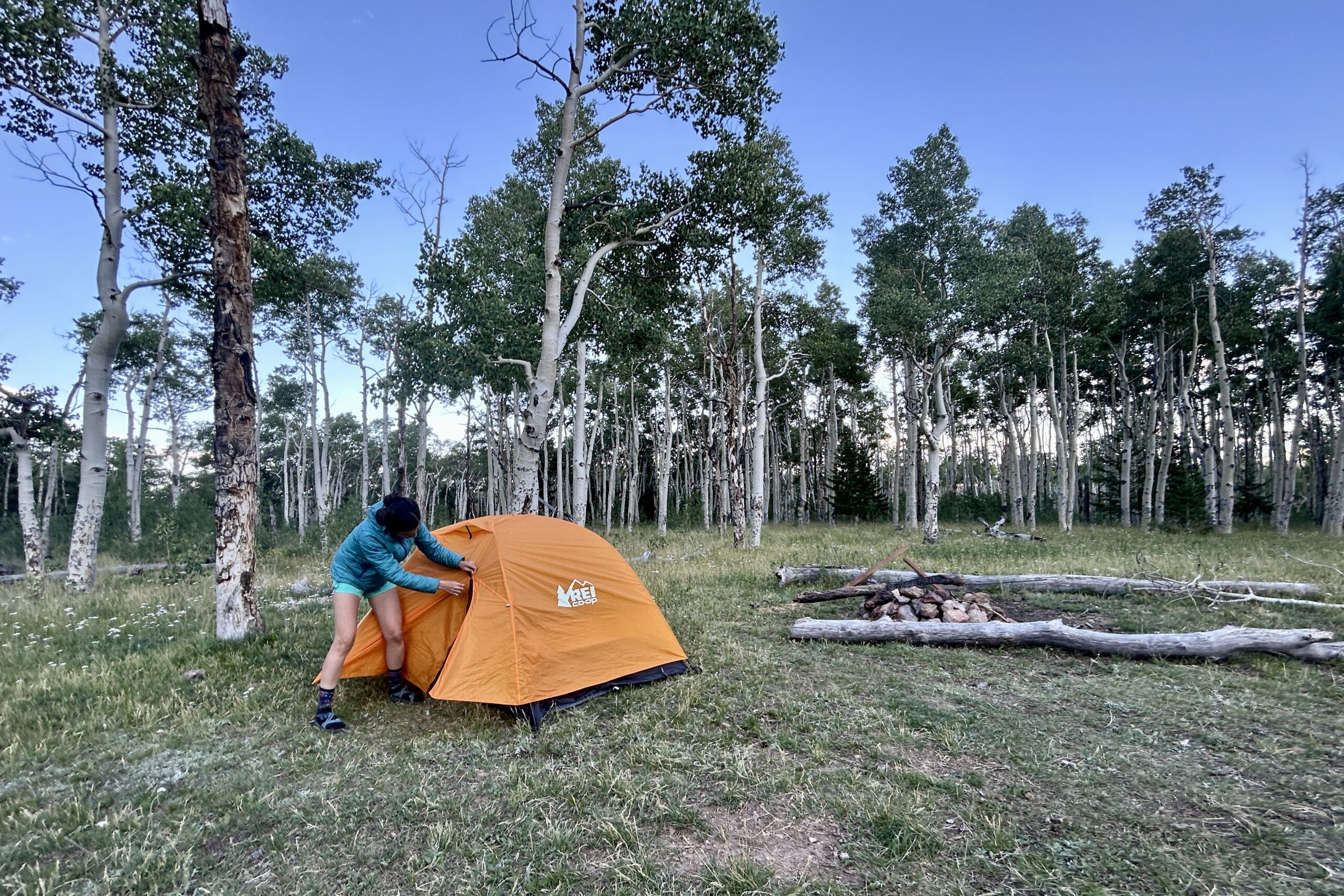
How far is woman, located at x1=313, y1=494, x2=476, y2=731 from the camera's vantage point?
425cm

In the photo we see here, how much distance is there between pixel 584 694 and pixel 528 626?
80 cm

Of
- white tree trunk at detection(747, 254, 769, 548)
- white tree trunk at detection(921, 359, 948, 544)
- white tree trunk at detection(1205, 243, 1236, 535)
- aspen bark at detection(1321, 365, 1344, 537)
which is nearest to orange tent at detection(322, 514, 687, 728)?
white tree trunk at detection(747, 254, 769, 548)

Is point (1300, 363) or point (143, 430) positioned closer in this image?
point (1300, 363)

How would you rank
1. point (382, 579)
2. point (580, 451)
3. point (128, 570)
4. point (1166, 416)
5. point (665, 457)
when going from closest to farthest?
point (382, 579) < point (128, 570) < point (580, 451) < point (665, 457) < point (1166, 416)

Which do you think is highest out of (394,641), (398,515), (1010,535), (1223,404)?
(1223,404)

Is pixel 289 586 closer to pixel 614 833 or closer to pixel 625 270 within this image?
pixel 625 270

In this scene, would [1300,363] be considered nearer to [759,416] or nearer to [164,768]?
[759,416]

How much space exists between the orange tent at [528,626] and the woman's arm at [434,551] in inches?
7.8

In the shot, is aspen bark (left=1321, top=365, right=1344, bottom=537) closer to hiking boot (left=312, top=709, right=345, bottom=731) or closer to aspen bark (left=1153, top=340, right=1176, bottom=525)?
aspen bark (left=1153, top=340, right=1176, bottom=525)

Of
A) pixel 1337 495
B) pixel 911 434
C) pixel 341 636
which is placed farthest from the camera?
pixel 911 434

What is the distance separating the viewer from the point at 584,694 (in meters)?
4.64

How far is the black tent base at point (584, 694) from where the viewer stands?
4.18 m

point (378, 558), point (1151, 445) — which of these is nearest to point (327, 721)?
point (378, 558)

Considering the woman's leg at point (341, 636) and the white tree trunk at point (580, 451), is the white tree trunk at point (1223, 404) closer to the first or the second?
the white tree trunk at point (580, 451)
